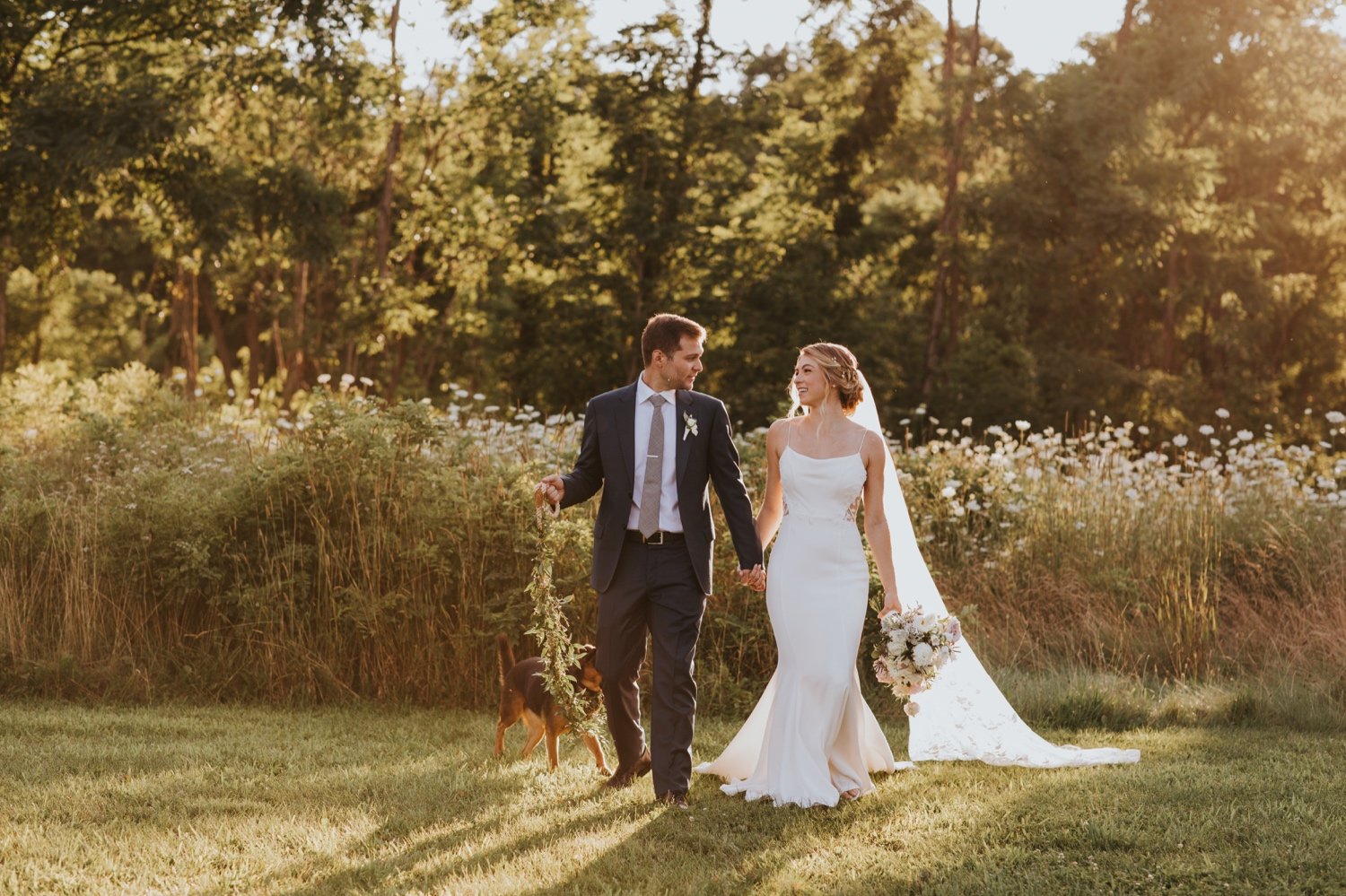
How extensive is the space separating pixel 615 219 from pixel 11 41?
446 inches

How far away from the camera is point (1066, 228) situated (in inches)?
1128

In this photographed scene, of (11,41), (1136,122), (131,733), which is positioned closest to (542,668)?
(131,733)

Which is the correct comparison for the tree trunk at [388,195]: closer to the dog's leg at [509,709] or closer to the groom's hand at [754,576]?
the dog's leg at [509,709]

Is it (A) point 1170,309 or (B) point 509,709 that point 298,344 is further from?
(B) point 509,709

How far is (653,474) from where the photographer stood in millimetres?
6059

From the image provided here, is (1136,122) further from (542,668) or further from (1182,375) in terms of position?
(542,668)

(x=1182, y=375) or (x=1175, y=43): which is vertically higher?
(x=1175, y=43)

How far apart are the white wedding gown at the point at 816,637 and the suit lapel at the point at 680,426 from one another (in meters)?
0.61

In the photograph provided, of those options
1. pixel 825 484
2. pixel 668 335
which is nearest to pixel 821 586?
pixel 825 484

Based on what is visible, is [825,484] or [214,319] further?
[214,319]

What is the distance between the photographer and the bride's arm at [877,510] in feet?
20.8

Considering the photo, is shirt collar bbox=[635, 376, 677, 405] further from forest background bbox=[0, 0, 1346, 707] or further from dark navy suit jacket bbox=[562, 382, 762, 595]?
forest background bbox=[0, 0, 1346, 707]

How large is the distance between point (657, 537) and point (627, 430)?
0.52 metres

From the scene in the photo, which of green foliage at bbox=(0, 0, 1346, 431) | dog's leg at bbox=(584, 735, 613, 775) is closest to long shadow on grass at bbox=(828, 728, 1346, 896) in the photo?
dog's leg at bbox=(584, 735, 613, 775)
